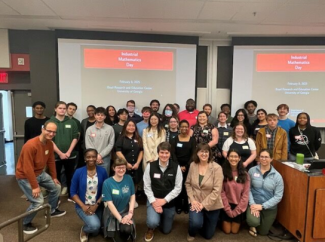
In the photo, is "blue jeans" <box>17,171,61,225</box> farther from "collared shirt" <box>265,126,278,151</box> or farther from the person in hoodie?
"collared shirt" <box>265,126,278,151</box>

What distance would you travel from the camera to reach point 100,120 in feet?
11.1

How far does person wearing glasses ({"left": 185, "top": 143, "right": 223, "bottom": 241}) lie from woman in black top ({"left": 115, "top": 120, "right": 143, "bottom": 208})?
933 millimetres

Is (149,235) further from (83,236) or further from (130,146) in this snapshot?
(130,146)

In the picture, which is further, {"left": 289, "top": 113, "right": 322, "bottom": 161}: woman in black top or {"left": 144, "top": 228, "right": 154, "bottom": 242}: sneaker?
{"left": 289, "top": 113, "right": 322, "bottom": 161}: woman in black top

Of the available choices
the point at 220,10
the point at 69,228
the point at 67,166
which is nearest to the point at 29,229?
the point at 69,228

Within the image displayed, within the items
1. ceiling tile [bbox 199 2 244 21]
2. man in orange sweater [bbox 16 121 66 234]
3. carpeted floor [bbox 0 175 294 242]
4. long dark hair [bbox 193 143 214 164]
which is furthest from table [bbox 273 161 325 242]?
man in orange sweater [bbox 16 121 66 234]

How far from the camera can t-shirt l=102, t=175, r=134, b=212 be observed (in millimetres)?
2477

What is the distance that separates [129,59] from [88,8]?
1374 mm

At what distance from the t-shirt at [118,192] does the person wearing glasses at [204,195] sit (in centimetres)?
73

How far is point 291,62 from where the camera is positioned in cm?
491

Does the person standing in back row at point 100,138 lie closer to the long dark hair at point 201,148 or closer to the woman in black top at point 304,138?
the long dark hair at point 201,148

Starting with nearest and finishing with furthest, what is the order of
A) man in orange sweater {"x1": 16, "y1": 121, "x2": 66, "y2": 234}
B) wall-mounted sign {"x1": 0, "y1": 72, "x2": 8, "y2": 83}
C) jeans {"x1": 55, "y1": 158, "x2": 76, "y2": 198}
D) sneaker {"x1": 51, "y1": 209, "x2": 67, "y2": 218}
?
1. man in orange sweater {"x1": 16, "y1": 121, "x2": 66, "y2": 234}
2. sneaker {"x1": 51, "y1": 209, "x2": 67, "y2": 218}
3. jeans {"x1": 55, "y1": 158, "x2": 76, "y2": 198}
4. wall-mounted sign {"x1": 0, "y1": 72, "x2": 8, "y2": 83}

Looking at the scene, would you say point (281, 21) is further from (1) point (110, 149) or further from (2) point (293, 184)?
(1) point (110, 149)

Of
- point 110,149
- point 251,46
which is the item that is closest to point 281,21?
point 251,46
